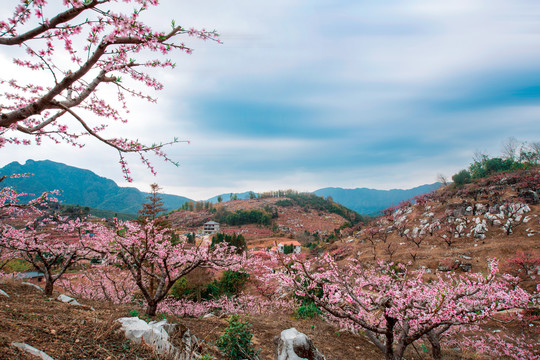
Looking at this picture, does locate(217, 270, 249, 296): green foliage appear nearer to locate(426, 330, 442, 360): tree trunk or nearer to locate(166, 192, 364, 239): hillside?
locate(426, 330, 442, 360): tree trunk

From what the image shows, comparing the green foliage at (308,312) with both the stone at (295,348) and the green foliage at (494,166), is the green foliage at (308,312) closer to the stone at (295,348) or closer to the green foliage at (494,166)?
the stone at (295,348)

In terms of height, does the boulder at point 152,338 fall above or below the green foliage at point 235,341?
above

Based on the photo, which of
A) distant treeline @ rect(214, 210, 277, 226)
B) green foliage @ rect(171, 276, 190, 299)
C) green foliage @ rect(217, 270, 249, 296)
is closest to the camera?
green foliage @ rect(171, 276, 190, 299)

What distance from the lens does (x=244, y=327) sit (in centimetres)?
628

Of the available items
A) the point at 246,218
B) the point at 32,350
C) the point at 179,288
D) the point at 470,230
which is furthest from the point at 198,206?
the point at 32,350

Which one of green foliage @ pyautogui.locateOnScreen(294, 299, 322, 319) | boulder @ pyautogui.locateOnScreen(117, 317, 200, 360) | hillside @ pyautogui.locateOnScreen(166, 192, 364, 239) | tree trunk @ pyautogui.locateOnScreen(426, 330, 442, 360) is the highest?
boulder @ pyautogui.locateOnScreen(117, 317, 200, 360)

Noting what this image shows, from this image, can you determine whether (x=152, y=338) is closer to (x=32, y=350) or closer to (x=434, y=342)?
(x=32, y=350)

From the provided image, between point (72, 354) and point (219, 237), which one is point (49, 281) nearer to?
point (72, 354)

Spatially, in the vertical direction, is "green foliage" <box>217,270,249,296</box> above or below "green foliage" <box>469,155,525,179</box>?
below

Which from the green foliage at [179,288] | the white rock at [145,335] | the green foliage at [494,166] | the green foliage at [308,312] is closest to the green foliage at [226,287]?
the green foliage at [179,288]

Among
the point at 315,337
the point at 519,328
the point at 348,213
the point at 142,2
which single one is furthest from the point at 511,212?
the point at 348,213

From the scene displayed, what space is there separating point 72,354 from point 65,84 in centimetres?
416

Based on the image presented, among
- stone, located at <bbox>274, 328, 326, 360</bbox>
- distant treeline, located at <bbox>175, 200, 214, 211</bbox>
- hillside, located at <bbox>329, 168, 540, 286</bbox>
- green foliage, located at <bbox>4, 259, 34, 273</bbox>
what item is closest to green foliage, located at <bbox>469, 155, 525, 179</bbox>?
hillside, located at <bbox>329, 168, 540, 286</bbox>

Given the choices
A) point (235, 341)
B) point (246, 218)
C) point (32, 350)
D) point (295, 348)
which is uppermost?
point (32, 350)
